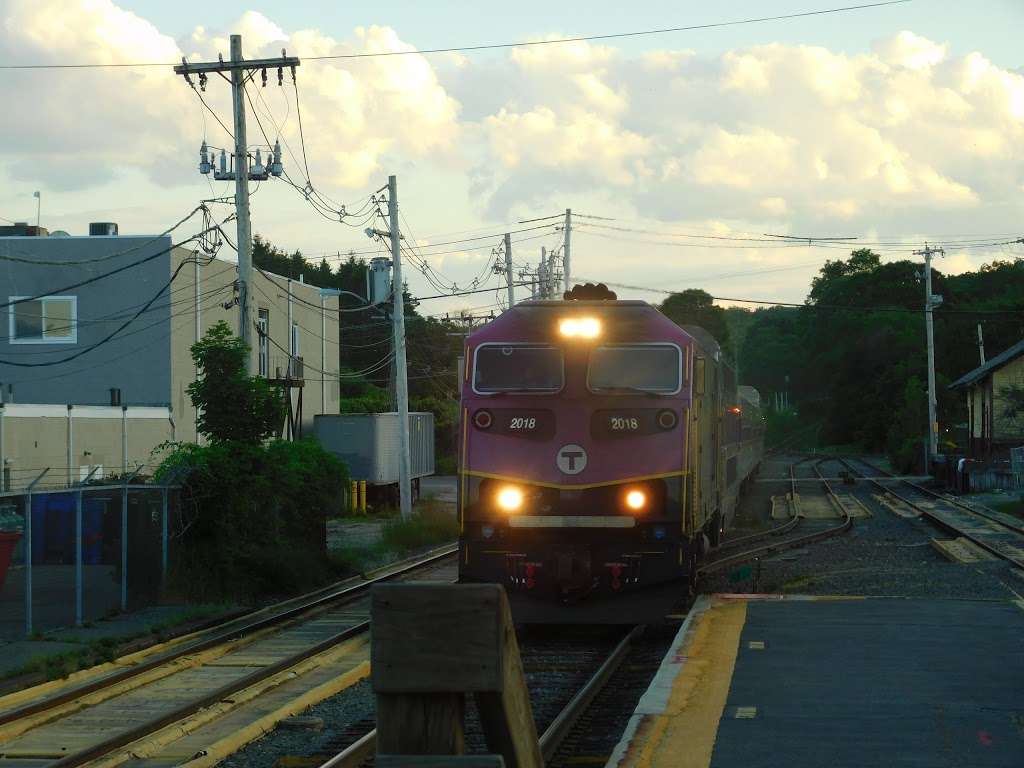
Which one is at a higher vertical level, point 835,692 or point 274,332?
point 274,332

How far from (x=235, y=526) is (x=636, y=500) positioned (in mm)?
8004

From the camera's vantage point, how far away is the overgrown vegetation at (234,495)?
63.2 feet

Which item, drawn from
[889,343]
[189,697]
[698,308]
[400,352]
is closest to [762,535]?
[400,352]

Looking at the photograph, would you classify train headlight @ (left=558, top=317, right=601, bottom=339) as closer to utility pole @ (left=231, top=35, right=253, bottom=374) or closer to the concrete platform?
the concrete platform

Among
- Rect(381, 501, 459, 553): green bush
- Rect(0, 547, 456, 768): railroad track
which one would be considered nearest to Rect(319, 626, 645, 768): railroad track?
Rect(0, 547, 456, 768): railroad track

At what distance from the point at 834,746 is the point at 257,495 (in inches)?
533

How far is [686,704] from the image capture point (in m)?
9.16

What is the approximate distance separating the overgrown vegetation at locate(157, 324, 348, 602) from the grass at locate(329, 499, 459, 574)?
1922 millimetres

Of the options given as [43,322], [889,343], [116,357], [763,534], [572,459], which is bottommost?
[763,534]

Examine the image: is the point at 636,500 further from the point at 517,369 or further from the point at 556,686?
the point at 556,686

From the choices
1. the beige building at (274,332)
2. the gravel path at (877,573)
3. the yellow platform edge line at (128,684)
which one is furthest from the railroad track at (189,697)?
the beige building at (274,332)

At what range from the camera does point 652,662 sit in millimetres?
13477

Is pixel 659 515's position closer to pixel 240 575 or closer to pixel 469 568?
pixel 469 568

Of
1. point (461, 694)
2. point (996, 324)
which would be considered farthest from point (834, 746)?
point (996, 324)
